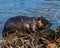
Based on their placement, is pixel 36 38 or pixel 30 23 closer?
pixel 36 38

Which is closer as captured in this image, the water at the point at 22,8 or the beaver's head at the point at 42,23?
the beaver's head at the point at 42,23

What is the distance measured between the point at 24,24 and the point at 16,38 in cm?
204

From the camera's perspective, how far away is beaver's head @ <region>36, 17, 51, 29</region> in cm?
924

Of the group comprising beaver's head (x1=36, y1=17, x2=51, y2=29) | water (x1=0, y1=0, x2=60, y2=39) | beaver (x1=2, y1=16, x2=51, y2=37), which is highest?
beaver (x1=2, y1=16, x2=51, y2=37)

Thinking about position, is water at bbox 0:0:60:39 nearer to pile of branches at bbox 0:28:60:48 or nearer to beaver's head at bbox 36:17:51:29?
beaver's head at bbox 36:17:51:29

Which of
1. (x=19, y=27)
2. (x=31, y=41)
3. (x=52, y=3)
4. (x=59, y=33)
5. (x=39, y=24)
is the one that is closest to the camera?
(x=31, y=41)

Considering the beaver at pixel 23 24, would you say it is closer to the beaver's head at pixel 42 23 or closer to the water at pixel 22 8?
the beaver's head at pixel 42 23

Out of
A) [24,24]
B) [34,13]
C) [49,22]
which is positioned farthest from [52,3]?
[24,24]

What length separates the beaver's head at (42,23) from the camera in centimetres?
924

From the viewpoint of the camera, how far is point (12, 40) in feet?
21.5

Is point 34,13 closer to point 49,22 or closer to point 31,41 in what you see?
point 49,22

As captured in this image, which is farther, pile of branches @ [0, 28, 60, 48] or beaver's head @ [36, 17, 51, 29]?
beaver's head @ [36, 17, 51, 29]

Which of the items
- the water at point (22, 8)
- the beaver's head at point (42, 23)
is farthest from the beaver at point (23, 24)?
the water at point (22, 8)

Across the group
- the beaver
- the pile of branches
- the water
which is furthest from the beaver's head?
the pile of branches
